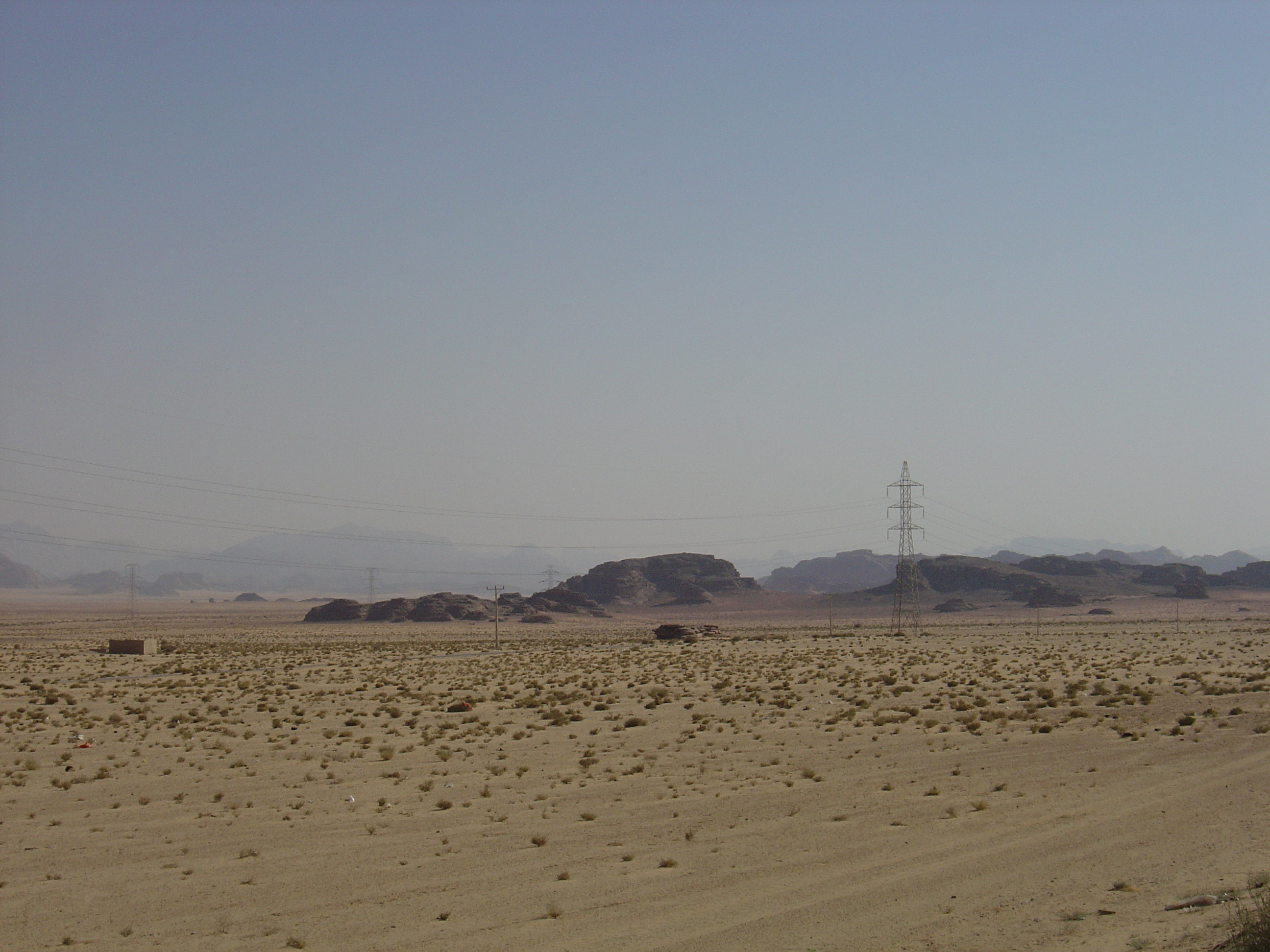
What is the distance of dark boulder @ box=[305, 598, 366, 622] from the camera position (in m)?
A: 171

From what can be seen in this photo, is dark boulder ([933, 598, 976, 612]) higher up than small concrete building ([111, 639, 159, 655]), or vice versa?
small concrete building ([111, 639, 159, 655])

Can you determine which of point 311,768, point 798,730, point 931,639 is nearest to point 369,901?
point 311,768

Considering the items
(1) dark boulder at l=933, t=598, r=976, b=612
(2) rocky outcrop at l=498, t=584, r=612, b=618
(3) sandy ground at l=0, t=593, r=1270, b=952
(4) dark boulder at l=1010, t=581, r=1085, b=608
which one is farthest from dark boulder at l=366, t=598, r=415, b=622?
(3) sandy ground at l=0, t=593, r=1270, b=952

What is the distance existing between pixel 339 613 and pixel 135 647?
98168 mm

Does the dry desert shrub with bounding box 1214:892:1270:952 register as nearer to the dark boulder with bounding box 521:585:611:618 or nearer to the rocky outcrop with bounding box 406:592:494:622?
the rocky outcrop with bounding box 406:592:494:622

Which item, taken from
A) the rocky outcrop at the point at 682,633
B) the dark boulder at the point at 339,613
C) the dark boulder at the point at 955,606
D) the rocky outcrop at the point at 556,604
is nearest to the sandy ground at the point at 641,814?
the rocky outcrop at the point at 682,633

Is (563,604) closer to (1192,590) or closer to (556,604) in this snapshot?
(556,604)

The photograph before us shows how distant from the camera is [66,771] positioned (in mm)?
25500

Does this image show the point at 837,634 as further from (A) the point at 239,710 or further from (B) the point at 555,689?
(A) the point at 239,710

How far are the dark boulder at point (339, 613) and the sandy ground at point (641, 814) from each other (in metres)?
126

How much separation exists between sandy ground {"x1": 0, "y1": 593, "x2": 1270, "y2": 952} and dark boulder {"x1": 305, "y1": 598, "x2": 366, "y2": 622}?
126388 millimetres

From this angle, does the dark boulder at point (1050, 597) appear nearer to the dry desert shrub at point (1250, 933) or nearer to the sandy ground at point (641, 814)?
the sandy ground at point (641, 814)

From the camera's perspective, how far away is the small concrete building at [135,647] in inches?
3007

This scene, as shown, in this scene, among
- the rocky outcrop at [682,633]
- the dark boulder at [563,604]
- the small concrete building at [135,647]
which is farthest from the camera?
the dark boulder at [563,604]
